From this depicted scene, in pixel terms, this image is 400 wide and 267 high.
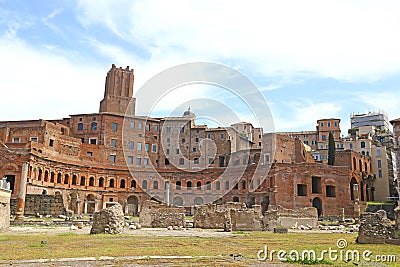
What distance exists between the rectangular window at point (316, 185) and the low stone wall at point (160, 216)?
2711 cm

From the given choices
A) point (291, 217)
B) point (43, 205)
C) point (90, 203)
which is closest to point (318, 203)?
point (291, 217)

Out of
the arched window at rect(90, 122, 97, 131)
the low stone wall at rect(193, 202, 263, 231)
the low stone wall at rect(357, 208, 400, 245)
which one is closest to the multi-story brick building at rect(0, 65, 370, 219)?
the arched window at rect(90, 122, 97, 131)

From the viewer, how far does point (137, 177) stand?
2382 inches

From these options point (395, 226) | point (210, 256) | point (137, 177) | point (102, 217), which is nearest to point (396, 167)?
point (137, 177)

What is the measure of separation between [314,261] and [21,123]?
5488 centimetres

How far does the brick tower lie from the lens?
221 ft

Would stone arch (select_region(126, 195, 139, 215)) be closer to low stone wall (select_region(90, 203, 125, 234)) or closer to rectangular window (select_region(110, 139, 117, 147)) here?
rectangular window (select_region(110, 139, 117, 147))

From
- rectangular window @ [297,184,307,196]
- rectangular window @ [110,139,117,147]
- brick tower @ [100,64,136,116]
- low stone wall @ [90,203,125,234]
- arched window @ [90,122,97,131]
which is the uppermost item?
brick tower @ [100,64,136,116]

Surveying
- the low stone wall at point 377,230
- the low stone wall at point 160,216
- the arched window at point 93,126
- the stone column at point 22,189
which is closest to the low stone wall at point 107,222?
the low stone wall at point 160,216

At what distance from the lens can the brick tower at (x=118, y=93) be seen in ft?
221

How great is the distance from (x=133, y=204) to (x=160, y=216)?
30254 millimetres

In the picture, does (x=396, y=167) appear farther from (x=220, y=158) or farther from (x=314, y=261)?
(x=314, y=261)

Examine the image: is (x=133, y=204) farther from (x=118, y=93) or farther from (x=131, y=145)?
(x=118, y=93)

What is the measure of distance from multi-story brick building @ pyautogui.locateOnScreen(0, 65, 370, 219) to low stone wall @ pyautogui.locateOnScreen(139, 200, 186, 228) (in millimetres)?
19899
